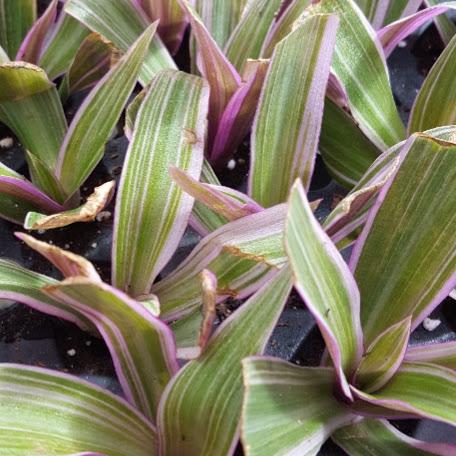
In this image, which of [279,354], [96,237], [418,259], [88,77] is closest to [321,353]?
[279,354]

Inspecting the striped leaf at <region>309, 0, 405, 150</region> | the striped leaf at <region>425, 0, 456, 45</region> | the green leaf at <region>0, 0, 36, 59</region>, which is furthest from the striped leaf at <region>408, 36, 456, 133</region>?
the green leaf at <region>0, 0, 36, 59</region>

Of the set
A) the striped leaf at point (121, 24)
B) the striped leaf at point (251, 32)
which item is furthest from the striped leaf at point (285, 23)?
the striped leaf at point (121, 24)

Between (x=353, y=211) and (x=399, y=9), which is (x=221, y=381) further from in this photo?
(x=399, y=9)

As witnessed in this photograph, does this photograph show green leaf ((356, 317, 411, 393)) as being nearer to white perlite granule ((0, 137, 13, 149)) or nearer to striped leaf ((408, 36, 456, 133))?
striped leaf ((408, 36, 456, 133))

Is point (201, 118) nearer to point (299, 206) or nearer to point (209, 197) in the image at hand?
point (209, 197)

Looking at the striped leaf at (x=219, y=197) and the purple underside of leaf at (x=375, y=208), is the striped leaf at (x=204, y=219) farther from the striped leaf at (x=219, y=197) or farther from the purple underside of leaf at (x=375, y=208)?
the purple underside of leaf at (x=375, y=208)
